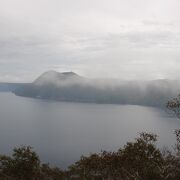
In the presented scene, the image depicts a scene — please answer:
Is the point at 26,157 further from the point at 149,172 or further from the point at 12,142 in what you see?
the point at 12,142

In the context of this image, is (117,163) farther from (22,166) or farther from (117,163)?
(22,166)

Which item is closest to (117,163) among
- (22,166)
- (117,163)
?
(117,163)

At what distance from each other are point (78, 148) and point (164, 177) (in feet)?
366

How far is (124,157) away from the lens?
38.8m

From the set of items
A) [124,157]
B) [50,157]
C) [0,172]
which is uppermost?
[124,157]

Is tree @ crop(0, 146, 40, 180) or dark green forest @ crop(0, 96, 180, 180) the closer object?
dark green forest @ crop(0, 96, 180, 180)

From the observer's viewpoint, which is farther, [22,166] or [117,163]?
[117,163]

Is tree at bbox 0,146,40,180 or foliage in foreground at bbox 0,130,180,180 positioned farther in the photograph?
tree at bbox 0,146,40,180

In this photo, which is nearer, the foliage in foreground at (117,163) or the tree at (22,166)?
the foliage in foreground at (117,163)

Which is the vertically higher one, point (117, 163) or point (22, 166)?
point (117, 163)

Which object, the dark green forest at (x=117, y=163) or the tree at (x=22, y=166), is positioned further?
the tree at (x=22, y=166)

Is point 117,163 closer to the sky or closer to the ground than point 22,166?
closer to the sky

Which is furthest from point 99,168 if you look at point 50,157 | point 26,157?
point 50,157

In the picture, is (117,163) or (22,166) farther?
(117,163)
